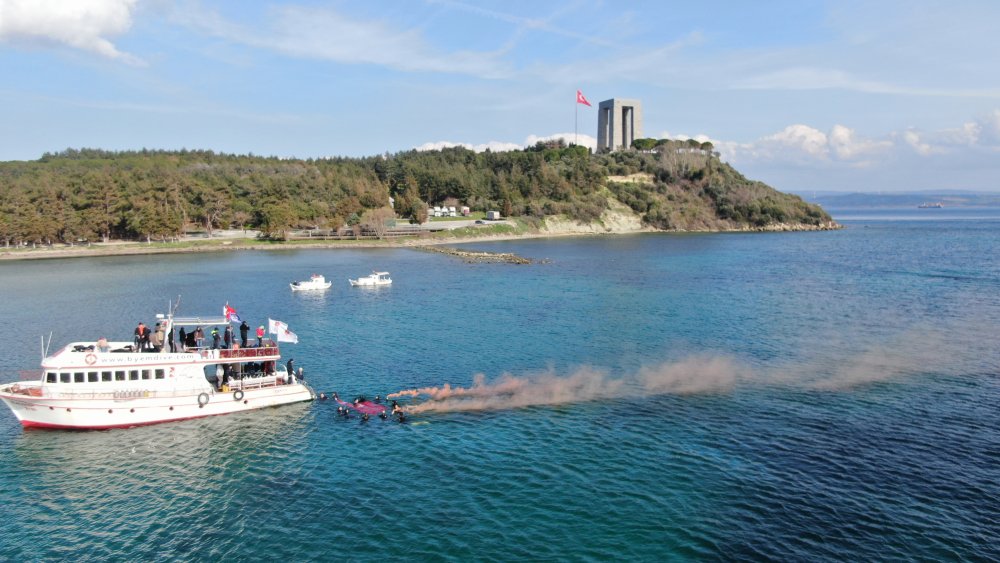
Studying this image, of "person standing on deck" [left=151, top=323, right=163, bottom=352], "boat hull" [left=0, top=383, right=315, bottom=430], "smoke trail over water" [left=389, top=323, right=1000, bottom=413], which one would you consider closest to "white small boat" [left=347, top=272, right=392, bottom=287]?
"smoke trail over water" [left=389, top=323, right=1000, bottom=413]

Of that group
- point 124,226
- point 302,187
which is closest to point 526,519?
point 124,226

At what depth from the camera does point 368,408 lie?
4003 centimetres

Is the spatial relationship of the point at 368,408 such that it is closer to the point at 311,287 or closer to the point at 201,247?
the point at 311,287

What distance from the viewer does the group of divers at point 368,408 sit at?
3900 cm

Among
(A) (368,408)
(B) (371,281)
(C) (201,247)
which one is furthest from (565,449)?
(C) (201,247)

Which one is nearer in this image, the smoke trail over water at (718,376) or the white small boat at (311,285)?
the smoke trail over water at (718,376)

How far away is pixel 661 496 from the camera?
94.0 ft

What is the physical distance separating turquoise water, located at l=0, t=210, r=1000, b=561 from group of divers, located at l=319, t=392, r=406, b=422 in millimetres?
791

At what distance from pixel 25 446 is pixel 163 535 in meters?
16.0

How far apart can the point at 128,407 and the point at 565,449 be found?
85.8 ft

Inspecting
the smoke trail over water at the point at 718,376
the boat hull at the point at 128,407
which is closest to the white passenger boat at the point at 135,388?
the boat hull at the point at 128,407

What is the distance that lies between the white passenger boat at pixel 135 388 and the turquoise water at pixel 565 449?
3.47 feet

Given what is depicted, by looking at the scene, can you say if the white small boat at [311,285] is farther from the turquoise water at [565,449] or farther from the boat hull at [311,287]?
the turquoise water at [565,449]

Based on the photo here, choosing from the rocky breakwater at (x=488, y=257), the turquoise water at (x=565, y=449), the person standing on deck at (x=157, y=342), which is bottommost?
the turquoise water at (x=565, y=449)
